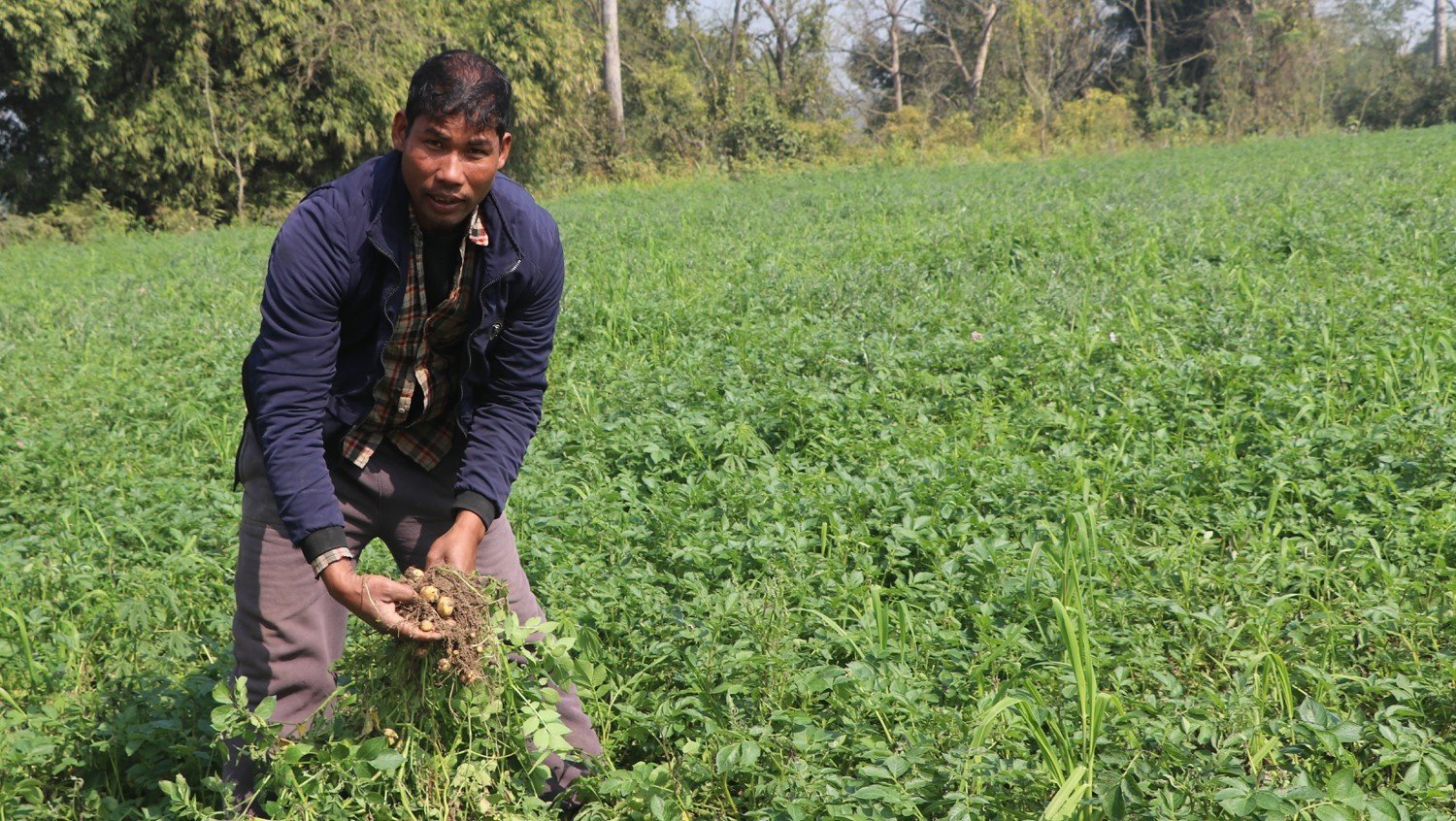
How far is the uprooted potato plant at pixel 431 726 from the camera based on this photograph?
225 cm

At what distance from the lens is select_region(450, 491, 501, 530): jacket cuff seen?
8.16ft

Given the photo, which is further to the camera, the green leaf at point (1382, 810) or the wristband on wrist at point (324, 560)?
the wristband on wrist at point (324, 560)

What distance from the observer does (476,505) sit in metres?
2.49

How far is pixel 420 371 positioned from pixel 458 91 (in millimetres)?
631

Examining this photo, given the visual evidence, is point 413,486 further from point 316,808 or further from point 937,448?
point 937,448

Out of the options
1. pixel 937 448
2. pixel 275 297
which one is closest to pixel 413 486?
pixel 275 297

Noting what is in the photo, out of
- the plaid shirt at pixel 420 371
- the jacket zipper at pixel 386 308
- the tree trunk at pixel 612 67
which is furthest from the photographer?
the tree trunk at pixel 612 67

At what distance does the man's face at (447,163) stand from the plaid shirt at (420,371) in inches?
4.0

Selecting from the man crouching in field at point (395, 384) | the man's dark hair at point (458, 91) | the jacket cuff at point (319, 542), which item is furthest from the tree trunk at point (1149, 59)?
the jacket cuff at point (319, 542)

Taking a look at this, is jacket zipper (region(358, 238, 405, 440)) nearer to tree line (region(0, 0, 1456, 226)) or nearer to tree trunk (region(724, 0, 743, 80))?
tree line (region(0, 0, 1456, 226))

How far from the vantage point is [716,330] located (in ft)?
21.7

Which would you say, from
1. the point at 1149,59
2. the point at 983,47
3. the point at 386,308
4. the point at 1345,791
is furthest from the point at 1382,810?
the point at 1149,59

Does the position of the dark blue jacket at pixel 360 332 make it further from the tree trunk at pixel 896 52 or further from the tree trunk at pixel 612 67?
the tree trunk at pixel 896 52

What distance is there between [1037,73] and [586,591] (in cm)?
3568
